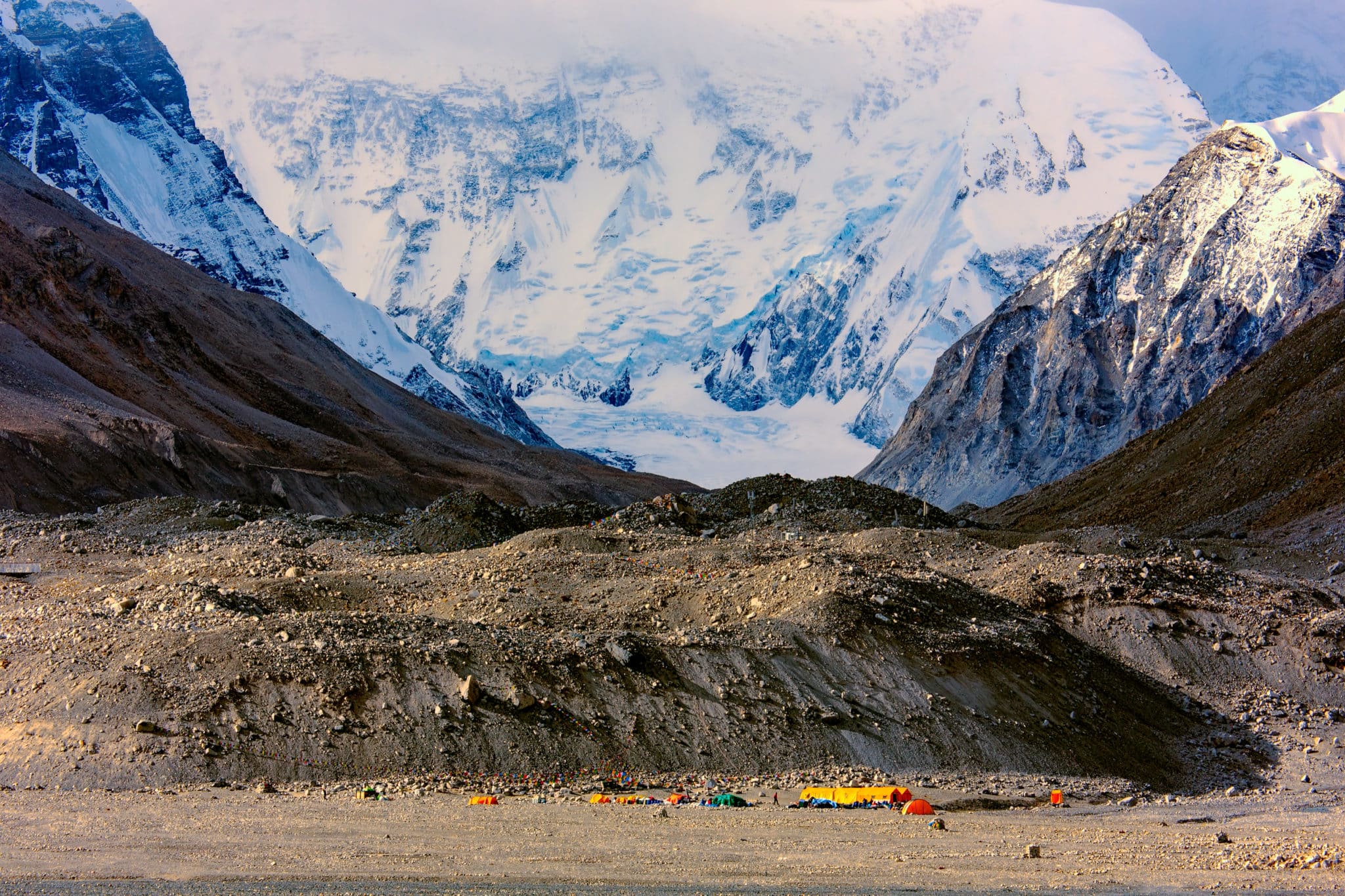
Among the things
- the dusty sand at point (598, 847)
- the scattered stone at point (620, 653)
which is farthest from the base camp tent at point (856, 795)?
the scattered stone at point (620, 653)

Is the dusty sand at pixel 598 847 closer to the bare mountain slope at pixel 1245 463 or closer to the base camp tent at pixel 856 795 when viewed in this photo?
the base camp tent at pixel 856 795

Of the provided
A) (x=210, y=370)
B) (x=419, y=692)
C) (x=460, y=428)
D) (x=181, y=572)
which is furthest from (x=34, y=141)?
(x=419, y=692)

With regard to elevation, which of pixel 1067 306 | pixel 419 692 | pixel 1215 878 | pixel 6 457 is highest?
pixel 1067 306

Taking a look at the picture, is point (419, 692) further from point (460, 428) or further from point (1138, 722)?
point (460, 428)

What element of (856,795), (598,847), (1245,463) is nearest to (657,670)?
(856,795)

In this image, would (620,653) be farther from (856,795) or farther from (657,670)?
(856,795)

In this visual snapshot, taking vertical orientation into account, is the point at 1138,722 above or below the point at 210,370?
below

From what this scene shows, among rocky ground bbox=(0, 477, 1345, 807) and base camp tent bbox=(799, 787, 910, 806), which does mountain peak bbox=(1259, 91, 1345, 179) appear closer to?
rocky ground bbox=(0, 477, 1345, 807)
